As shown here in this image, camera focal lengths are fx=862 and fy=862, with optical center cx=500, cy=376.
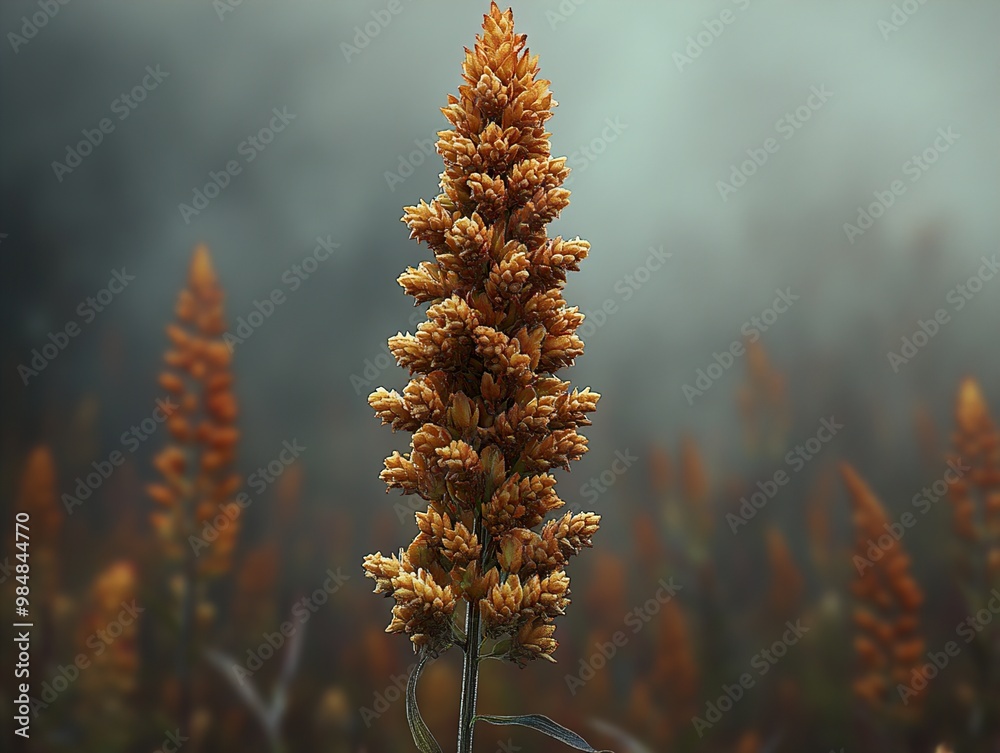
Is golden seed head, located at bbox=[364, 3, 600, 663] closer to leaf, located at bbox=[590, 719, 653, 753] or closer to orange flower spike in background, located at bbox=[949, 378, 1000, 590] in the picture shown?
leaf, located at bbox=[590, 719, 653, 753]

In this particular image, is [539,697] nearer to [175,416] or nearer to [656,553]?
[656,553]

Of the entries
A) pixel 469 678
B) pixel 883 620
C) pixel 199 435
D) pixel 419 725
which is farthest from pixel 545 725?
pixel 883 620

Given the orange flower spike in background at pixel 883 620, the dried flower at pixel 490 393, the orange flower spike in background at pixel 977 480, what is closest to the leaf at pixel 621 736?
the orange flower spike in background at pixel 883 620

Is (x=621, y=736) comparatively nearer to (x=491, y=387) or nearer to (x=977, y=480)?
(x=977, y=480)

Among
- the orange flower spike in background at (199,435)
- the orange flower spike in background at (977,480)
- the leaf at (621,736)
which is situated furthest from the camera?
the orange flower spike in background at (977,480)

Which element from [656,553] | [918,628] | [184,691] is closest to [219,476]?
[184,691]

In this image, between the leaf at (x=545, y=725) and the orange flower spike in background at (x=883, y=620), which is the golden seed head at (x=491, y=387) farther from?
the orange flower spike in background at (x=883, y=620)

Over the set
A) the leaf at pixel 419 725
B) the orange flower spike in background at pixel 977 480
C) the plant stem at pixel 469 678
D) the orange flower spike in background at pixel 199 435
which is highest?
the orange flower spike in background at pixel 977 480

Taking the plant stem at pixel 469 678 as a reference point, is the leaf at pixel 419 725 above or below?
below
